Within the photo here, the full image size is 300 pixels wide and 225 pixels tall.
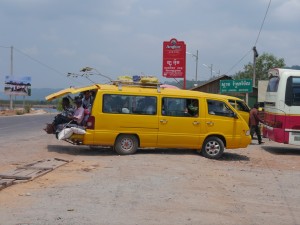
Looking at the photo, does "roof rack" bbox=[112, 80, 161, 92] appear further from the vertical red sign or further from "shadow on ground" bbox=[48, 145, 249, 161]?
the vertical red sign

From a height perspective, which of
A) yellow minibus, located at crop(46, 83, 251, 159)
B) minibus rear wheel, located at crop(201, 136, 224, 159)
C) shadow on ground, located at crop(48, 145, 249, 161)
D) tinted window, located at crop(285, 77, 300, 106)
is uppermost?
tinted window, located at crop(285, 77, 300, 106)

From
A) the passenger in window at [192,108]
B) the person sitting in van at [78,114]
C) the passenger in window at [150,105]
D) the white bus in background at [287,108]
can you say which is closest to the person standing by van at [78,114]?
the person sitting in van at [78,114]

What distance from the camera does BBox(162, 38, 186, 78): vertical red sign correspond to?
2561 cm

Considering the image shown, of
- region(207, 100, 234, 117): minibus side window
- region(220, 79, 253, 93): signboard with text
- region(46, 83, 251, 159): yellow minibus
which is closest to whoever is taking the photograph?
region(46, 83, 251, 159): yellow minibus

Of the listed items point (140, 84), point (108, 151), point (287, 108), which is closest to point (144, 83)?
point (140, 84)

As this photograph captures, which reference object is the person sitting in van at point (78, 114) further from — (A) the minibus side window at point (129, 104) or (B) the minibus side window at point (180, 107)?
(B) the minibus side window at point (180, 107)

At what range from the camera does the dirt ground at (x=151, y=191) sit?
274 inches

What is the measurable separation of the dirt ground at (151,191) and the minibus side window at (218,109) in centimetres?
139

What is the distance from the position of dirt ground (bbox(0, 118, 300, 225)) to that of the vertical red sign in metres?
12.1

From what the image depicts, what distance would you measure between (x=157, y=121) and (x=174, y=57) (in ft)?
40.3

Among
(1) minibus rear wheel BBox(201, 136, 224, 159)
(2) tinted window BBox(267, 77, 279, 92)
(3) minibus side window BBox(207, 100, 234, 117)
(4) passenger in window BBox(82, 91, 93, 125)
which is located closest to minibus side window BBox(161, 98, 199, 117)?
(3) minibus side window BBox(207, 100, 234, 117)

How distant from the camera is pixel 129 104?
547 inches

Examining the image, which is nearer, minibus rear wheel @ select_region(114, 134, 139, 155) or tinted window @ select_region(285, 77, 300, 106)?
minibus rear wheel @ select_region(114, 134, 139, 155)

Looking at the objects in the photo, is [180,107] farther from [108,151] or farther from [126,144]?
[108,151]
